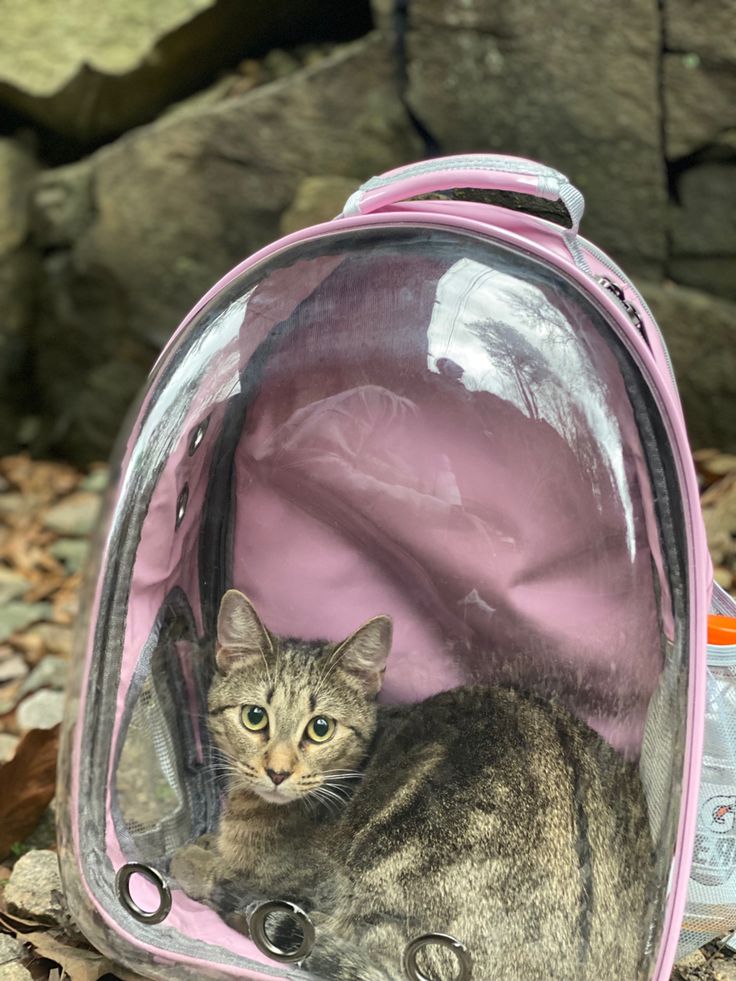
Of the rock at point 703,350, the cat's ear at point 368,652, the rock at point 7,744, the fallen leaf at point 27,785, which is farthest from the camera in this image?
the rock at point 703,350

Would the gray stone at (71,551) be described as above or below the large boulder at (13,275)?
below

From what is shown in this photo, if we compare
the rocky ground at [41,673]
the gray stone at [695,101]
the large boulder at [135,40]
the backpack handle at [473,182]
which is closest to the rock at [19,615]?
the rocky ground at [41,673]

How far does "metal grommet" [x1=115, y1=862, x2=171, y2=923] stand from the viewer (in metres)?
1.12

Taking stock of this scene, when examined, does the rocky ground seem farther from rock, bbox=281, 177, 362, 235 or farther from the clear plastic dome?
rock, bbox=281, 177, 362, 235

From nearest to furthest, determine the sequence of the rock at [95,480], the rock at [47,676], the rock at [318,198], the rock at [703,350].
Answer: the rock at [47,676] < the rock at [703,350] < the rock at [318,198] < the rock at [95,480]

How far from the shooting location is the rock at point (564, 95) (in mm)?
1938

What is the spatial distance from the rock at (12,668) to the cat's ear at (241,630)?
32.9 inches

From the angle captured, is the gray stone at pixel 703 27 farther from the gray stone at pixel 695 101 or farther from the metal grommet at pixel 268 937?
the metal grommet at pixel 268 937

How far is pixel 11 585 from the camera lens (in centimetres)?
216

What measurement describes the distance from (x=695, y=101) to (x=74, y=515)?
1.49 m

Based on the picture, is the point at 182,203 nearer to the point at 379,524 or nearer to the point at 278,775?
the point at 379,524

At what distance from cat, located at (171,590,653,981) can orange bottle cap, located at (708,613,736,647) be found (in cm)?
16

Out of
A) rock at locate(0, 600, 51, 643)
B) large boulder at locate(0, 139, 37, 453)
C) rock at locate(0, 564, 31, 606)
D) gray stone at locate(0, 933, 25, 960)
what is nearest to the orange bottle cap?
gray stone at locate(0, 933, 25, 960)

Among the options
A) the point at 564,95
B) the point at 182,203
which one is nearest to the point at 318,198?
the point at 182,203
